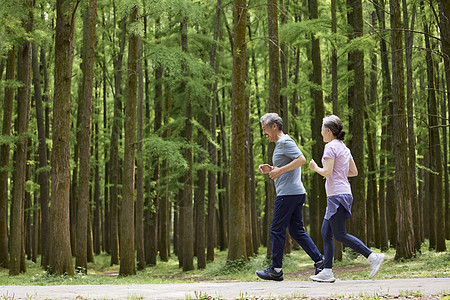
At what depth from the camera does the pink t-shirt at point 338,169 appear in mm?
6469

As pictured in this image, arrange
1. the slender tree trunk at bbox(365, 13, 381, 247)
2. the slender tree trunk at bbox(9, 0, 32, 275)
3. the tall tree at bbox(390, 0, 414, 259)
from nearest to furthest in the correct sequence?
the tall tree at bbox(390, 0, 414, 259), the slender tree trunk at bbox(9, 0, 32, 275), the slender tree trunk at bbox(365, 13, 381, 247)

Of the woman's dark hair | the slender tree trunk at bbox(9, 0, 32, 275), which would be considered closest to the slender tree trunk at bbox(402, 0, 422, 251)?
the woman's dark hair

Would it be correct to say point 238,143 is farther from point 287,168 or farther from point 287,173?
point 287,168

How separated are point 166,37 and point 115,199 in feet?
33.1

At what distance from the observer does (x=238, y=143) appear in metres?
14.0

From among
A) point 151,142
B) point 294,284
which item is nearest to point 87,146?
point 151,142

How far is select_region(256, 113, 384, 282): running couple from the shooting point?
646 centimetres

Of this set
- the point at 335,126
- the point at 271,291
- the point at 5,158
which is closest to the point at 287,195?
the point at 335,126

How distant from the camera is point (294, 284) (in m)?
6.56

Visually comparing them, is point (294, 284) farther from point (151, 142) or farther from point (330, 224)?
point (151, 142)

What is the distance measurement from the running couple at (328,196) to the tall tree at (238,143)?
7148mm

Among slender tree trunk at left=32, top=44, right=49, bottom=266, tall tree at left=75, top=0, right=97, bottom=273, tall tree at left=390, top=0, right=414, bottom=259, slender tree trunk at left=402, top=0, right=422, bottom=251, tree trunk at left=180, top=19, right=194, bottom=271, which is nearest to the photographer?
tall tree at left=390, top=0, right=414, bottom=259

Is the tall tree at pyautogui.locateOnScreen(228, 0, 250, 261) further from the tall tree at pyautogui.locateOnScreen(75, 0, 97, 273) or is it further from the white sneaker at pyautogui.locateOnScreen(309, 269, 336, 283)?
the white sneaker at pyautogui.locateOnScreen(309, 269, 336, 283)

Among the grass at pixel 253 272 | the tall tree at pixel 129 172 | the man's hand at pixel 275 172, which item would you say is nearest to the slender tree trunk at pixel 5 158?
the grass at pixel 253 272
